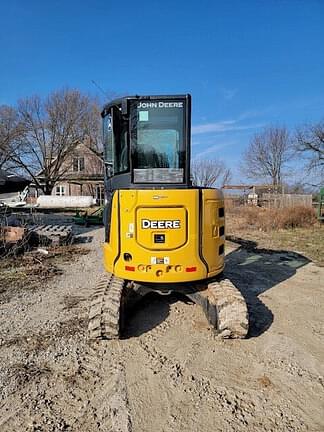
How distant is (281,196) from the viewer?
22.9m

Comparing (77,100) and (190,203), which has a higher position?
(77,100)

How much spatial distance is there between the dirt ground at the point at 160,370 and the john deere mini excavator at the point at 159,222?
367 mm

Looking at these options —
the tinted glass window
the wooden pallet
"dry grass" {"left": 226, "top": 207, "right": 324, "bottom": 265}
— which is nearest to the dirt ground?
the tinted glass window

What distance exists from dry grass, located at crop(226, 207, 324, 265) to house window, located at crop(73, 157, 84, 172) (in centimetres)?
2615

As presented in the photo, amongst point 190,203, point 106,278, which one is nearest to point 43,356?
point 106,278

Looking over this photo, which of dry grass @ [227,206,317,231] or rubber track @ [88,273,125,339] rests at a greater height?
rubber track @ [88,273,125,339]

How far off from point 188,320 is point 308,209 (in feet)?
51.1

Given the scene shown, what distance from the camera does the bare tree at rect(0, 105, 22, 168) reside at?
32.4m

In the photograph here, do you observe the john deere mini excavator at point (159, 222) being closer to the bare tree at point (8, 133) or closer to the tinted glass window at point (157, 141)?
the tinted glass window at point (157, 141)

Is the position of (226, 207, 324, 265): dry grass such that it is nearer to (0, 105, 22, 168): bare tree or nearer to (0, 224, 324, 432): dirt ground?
(0, 224, 324, 432): dirt ground

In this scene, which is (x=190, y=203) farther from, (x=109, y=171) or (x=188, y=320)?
(x=188, y=320)

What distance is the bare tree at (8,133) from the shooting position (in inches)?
1277

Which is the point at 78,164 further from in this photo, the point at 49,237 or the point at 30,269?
the point at 30,269

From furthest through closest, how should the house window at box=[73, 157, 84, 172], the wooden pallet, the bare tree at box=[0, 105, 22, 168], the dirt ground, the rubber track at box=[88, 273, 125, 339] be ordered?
the house window at box=[73, 157, 84, 172] < the bare tree at box=[0, 105, 22, 168] < the wooden pallet < the rubber track at box=[88, 273, 125, 339] < the dirt ground
